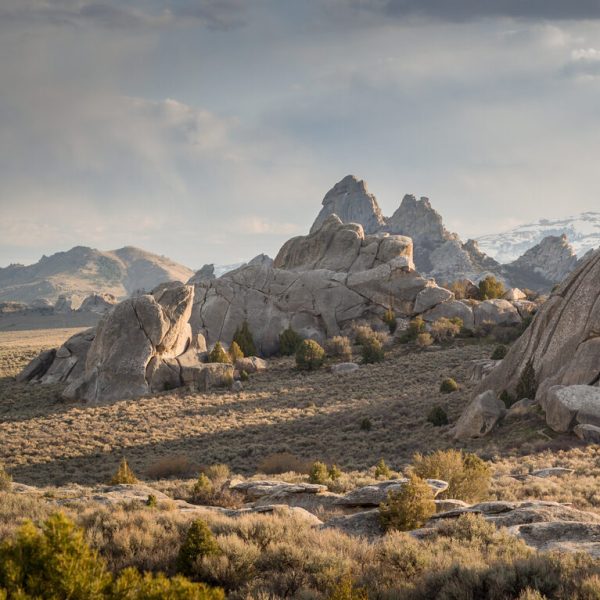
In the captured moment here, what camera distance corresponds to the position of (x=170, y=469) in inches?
974

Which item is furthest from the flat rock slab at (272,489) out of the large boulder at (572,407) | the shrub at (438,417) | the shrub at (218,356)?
the shrub at (218,356)

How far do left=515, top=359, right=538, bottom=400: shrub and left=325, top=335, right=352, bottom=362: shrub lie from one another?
80.9 ft

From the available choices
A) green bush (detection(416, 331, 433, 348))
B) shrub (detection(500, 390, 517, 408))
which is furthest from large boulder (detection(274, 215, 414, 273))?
shrub (detection(500, 390, 517, 408))

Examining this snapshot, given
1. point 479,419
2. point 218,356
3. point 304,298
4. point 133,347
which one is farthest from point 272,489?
point 304,298

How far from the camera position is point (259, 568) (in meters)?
9.00

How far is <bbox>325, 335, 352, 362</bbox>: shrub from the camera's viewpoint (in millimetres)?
53875

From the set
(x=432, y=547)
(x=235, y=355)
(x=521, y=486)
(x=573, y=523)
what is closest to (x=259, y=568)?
(x=432, y=547)

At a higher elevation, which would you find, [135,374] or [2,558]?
[2,558]

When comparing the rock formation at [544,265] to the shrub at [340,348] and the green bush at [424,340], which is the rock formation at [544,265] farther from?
the shrub at [340,348]

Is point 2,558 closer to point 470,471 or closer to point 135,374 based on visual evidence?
point 470,471

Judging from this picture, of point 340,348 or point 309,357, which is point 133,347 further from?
point 340,348

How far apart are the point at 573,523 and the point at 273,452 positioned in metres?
18.8

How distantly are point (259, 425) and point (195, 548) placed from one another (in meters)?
24.7

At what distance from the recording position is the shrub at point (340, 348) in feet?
177
